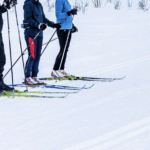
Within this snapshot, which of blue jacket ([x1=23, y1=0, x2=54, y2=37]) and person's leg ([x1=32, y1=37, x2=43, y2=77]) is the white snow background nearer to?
person's leg ([x1=32, y1=37, x2=43, y2=77])

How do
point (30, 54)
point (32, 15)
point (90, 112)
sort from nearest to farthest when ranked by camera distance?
1. point (90, 112)
2. point (32, 15)
3. point (30, 54)

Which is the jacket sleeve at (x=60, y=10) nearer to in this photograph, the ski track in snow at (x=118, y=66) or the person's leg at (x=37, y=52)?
the person's leg at (x=37, y=52)

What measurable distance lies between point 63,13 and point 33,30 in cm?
63

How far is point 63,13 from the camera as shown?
5.32 metres

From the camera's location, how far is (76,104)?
4031mm

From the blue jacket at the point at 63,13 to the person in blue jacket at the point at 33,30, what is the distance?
197mm

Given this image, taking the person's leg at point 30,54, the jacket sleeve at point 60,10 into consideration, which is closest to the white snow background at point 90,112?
the person's leg at point 30,54

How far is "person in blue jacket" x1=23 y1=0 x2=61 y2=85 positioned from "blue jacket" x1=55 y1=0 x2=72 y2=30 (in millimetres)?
197

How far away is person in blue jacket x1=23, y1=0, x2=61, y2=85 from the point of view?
15.9 feet

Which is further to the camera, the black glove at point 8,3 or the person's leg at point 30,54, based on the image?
the person's leg at point 30,54

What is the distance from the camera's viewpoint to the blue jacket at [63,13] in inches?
210

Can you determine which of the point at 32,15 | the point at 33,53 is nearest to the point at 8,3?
the point at 32,15

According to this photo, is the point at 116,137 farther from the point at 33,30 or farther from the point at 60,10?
the point at 60,10

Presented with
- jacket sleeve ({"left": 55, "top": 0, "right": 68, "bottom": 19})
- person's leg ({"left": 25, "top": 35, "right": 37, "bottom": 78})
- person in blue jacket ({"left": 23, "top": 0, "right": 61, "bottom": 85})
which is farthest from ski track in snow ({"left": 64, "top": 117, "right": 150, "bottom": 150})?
jacket sleeve ({"left": 55, "top": 0, "right": 68, "bottom": 19})
